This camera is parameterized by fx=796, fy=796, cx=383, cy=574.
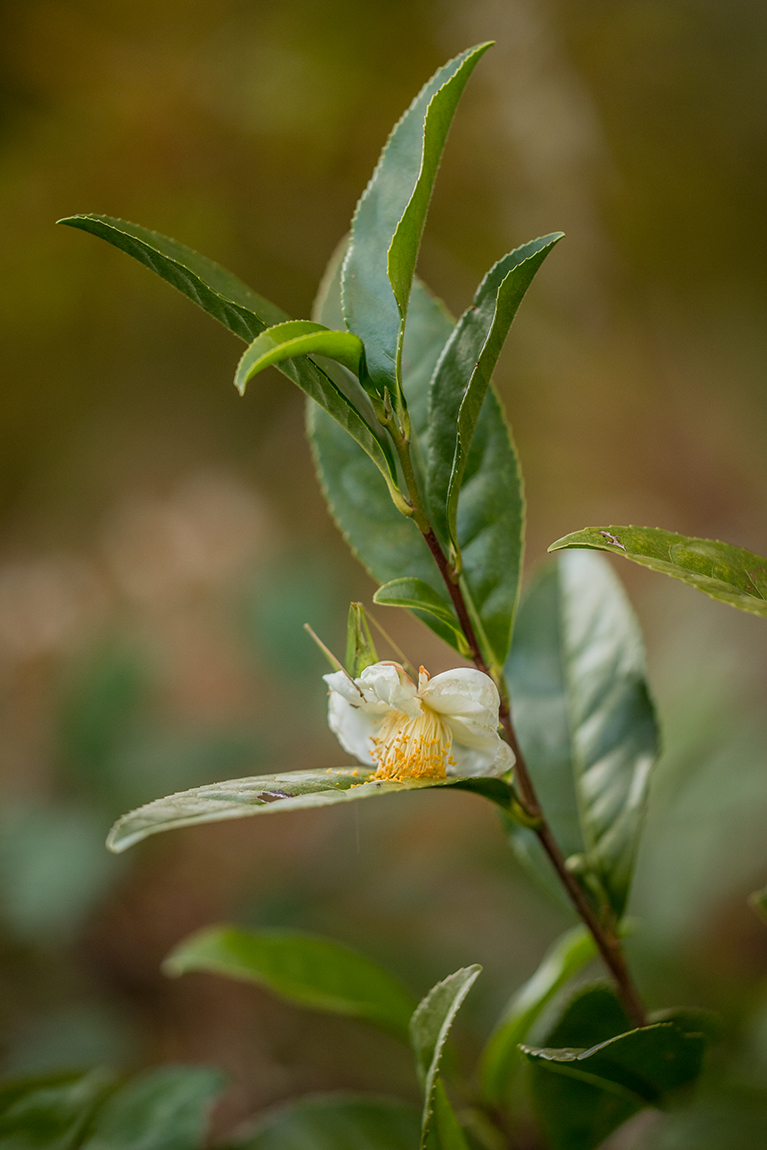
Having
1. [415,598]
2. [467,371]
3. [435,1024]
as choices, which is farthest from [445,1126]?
[467,371]

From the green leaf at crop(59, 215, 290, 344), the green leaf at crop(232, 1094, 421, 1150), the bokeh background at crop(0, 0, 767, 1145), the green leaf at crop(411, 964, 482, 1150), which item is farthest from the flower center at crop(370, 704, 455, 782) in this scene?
the bokeh background at crop(0, 0, 767, 1145)

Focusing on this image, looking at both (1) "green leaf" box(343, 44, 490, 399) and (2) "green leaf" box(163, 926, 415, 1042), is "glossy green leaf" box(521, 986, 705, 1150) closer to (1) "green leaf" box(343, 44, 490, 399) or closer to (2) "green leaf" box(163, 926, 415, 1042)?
(2) "green leaf" box(163, 926, 415, 1042)

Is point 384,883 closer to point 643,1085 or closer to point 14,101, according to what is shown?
point 643,1085

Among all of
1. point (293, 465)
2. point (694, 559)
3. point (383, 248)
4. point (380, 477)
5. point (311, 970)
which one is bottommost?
point (311, 970)

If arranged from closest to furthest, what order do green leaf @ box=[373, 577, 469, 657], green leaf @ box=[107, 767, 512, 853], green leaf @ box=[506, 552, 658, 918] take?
green leaf @ box=[107, 767, 512, 853] < green leaf @ box=[373, 577, 469, 657] < green leaf @ box=[506, 552, 658, 918]

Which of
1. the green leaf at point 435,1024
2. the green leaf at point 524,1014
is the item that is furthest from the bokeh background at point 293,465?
the green leaf at point 435,1024

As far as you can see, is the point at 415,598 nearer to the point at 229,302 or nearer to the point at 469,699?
the point at 469,699
